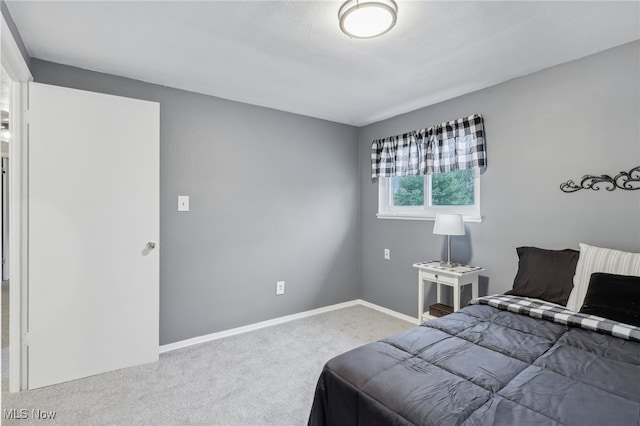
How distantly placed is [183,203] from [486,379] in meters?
2.59

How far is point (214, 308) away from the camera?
3031 millimetres

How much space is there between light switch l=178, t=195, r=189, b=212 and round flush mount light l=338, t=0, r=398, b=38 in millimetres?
1946

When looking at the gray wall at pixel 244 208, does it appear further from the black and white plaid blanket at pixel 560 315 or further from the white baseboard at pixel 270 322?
the black and white plaid blanket at pixel 560 315

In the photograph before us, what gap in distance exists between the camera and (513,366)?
1.32 m

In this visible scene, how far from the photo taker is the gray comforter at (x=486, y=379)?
1022 mm

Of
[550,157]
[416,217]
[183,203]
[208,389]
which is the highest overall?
[550,157]

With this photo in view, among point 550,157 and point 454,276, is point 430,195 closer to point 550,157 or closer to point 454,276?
point 454,276

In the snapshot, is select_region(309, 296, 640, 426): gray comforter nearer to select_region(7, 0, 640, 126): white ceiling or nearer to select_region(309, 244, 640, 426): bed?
select_region(309, 244, 640, 426): bed

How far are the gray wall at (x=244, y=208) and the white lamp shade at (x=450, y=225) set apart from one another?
1393 millimetres

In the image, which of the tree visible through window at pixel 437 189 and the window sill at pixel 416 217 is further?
the tree visible through window at pixel 437 189

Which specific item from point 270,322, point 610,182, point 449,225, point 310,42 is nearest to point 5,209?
point 270,322

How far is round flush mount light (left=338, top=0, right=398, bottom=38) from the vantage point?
159 cm

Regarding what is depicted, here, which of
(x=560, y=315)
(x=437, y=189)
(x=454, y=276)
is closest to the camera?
(x=560, y=315)

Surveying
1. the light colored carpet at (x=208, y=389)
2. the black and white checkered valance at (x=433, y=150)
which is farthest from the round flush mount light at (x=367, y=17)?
the light colored carpet at (x=208, y=389)
